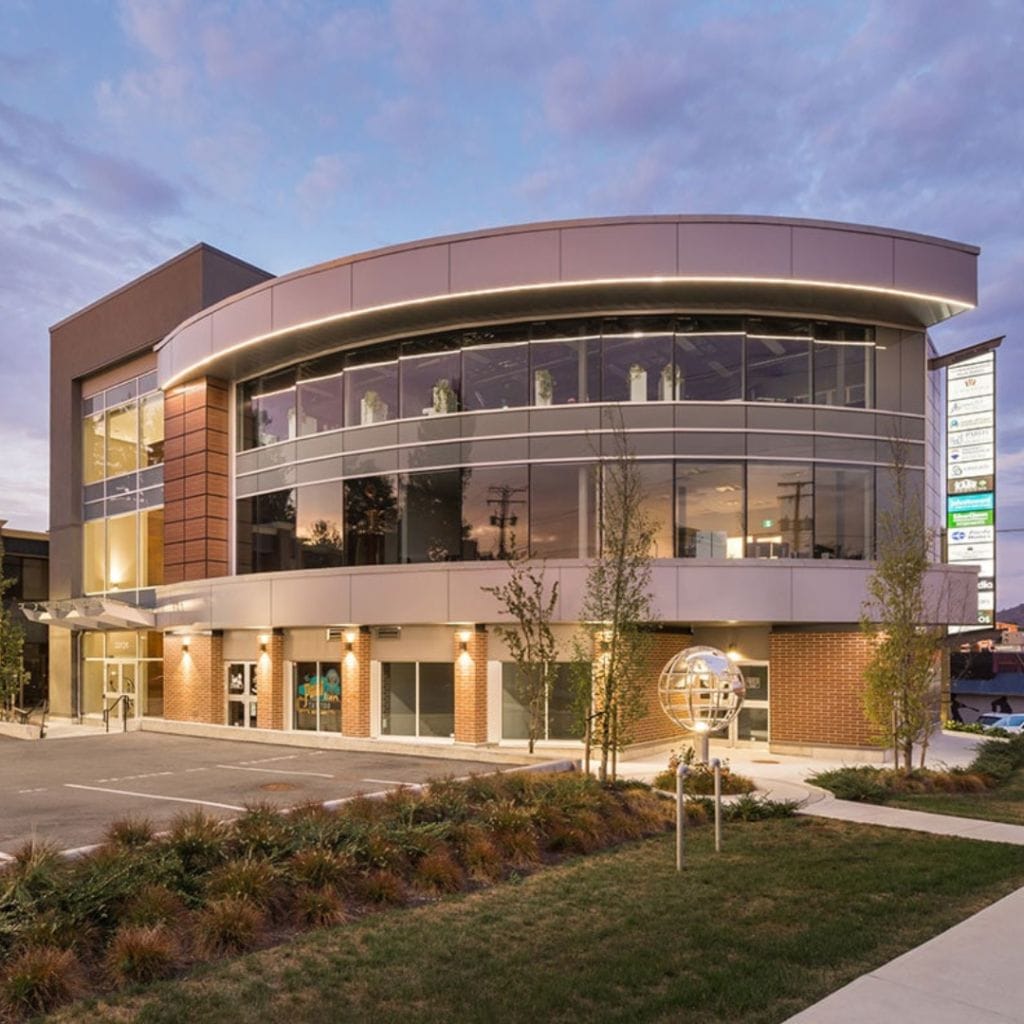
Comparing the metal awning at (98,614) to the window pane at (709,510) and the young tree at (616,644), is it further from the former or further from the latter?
the young tree at (616,644)

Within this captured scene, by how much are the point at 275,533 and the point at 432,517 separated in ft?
20.4

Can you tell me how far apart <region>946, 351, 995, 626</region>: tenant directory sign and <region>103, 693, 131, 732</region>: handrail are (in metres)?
28.9

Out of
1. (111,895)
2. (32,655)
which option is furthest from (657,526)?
(32,655)

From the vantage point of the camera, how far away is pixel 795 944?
7898 mm

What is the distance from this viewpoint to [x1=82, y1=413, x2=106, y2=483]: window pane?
35.2 meters

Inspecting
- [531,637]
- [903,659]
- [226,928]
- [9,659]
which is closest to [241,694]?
[9,659]

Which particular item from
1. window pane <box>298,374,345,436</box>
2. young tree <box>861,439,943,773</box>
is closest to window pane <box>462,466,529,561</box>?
window pane <box>298,374,345,436</box>

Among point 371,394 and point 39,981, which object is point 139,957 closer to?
point 39,981

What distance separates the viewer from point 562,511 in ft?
76.8

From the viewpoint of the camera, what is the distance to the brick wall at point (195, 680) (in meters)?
29.2

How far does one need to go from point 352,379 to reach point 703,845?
18.3 m

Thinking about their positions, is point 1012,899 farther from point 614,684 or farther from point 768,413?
point 768,413

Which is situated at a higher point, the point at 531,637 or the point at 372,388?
the point at 372,388

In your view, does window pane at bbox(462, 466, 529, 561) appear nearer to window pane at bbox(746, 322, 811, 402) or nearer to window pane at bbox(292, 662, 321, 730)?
window pane at bbox(746, 322, 811, 402)
